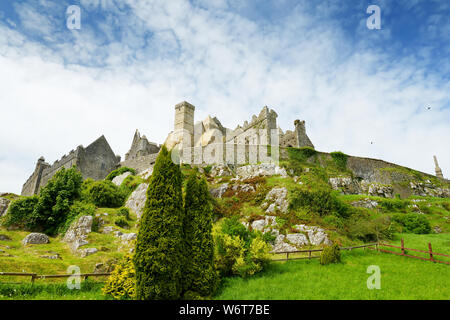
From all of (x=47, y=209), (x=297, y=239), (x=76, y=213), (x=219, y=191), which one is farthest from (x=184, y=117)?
(x=297, y=239)

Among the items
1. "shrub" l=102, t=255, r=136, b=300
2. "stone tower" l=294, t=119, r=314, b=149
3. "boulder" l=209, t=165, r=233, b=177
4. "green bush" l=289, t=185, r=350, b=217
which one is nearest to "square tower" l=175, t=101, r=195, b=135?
"boulder" l=209, t=165, r=233, b=177

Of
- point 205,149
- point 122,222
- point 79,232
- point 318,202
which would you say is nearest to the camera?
point 79,232

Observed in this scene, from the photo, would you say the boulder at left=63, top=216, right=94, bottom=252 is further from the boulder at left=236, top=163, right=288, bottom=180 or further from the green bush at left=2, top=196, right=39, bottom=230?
the boulder at left=236, top=163, right=288, bottom=180

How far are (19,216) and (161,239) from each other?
19.0m

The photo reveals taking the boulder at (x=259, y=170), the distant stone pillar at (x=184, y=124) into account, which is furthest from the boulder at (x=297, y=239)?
the distant stone pillar at (x=184, y=124)

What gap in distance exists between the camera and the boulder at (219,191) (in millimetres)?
26594

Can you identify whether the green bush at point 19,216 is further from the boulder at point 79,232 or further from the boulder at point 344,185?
the boulder at point 344,185

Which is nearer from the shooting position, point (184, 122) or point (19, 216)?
point (19, 216)

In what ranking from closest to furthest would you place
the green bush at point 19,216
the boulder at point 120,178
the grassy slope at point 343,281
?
the grassy slope at point 343,281
the green bush at point 19,216
the boulder at point 120,178

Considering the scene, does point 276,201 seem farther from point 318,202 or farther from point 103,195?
point 103,195

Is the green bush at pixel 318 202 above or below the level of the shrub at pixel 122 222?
above

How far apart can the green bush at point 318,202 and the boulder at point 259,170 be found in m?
6.66

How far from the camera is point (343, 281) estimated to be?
400 inches
